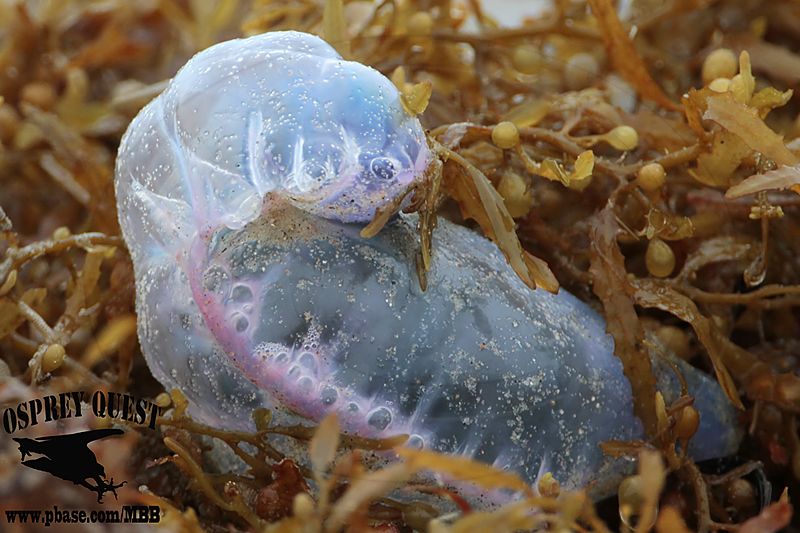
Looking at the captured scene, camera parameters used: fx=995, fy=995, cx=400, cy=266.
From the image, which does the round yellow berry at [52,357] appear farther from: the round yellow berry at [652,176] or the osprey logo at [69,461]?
the round yellow berry at [652,176]

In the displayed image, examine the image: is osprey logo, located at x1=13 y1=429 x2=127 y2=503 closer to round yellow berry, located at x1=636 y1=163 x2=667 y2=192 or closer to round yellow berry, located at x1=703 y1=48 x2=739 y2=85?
round yellow berry, located at x1=636 y1=163 x2=667 y2=192

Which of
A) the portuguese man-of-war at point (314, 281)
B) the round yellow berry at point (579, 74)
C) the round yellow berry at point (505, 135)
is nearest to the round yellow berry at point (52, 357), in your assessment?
the portuguese man-of-war at point (314, 281)

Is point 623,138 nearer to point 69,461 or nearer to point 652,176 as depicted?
point 652,176

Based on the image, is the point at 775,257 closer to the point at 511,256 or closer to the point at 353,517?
the point at 511,256

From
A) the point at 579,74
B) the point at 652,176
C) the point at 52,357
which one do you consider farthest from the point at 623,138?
the point at 52,357

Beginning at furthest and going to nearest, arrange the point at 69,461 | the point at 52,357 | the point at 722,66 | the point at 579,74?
1. the point at 579,74
2. the point at 722,66
3. the point at 52,357
4. the point at 69,461

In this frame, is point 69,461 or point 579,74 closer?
point 69,461

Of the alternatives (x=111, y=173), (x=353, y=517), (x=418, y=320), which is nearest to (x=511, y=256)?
(x=418, y=320)
